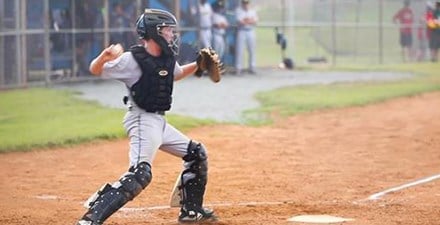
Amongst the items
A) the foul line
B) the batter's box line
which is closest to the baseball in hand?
the batter's box line

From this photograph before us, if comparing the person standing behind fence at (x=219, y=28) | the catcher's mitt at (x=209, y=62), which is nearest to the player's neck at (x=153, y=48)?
the catcher's mitt at (x=209, y=62)

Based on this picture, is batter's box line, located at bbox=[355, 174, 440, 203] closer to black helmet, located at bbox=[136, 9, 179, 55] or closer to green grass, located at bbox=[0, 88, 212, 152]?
black helmet, located at bbox=[136, 9, 179, 55]

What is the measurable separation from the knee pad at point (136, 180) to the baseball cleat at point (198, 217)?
830mm

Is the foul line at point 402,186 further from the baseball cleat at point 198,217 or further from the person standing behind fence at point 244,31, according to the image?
the person standing behind fence at point 244,31

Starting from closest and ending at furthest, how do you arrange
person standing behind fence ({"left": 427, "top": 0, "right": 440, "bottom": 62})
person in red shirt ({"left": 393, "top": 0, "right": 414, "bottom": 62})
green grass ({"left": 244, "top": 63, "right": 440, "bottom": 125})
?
green grass ({"left": 244, "top": 63, "right": 440, "bottom": 125}) < person standing behind fence ({"left": 427, "top": 0, "right": 440, "bottom": 62}) < person in red shirt ({"left": 393, "top": 0, "right": 414, "bottom": 62})

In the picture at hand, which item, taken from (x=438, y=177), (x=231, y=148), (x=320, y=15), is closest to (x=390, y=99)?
(x=231, y=148)

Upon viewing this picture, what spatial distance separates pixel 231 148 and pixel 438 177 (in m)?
3.73

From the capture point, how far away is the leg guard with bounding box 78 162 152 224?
26.0ft

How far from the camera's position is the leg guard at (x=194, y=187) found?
882 centimetres

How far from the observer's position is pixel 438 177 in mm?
11727

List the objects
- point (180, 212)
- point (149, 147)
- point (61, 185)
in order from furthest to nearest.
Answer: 1. point (61, 185)
2. point (180, 212)
3. point (149, 147)

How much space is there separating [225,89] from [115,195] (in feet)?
52.4

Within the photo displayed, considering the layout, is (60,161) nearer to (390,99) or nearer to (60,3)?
(390,99)

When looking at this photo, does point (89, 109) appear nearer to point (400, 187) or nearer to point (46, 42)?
point (46, 42)
